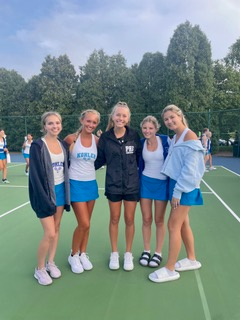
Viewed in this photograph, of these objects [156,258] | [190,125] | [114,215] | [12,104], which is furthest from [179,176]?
[12,104]

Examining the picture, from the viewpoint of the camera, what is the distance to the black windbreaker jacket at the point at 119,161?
2.89m

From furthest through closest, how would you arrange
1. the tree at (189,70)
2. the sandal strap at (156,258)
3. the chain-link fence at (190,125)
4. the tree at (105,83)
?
the tree at (105,83)
the tree at (189,70)
the chain-link fence at (190,125)
the sandal strap at (156,258)

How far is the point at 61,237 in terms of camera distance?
405cm

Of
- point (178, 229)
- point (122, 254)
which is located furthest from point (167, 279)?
point (122, 254)

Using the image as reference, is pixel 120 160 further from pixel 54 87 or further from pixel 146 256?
pixel 54 87

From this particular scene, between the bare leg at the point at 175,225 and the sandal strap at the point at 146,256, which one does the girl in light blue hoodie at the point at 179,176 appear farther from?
the sandal strap at the point at 146,256

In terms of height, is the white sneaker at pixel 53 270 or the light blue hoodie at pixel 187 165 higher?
the light blue hoodie at pixel 187 165

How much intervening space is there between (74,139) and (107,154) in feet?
1.28

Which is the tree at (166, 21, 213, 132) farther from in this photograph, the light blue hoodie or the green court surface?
the light blue hoodie

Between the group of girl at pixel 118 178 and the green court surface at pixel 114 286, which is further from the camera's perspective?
the group of girl at pixel 118 178

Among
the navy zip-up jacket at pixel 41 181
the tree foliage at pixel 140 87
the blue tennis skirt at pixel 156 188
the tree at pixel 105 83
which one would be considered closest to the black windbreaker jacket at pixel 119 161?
the blue tennis skirt at pixel 156 188

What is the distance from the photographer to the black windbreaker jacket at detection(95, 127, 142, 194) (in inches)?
114

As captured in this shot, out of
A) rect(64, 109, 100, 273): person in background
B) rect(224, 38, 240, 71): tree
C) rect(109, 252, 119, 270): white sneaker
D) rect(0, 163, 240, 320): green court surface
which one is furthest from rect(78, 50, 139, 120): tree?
rect(109, 252, 119, 270): white sneaker

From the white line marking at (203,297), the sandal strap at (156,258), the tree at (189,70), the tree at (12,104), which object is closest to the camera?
the white line marking at (203,297)
